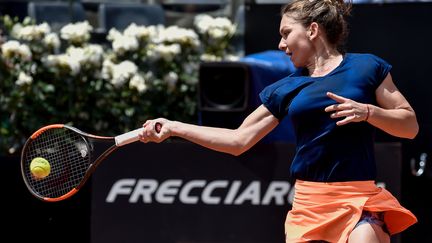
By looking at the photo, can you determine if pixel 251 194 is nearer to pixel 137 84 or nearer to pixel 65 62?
pixel 137 84

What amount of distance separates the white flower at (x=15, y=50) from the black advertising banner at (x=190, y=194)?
1397 millimetres

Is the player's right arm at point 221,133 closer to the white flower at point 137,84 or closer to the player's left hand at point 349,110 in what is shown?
the player's left hand at point 349,110

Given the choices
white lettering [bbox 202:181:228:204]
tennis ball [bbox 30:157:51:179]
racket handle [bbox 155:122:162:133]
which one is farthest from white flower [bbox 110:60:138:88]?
racket handle [bbox 155:122:162:133]

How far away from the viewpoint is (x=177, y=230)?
5.12m

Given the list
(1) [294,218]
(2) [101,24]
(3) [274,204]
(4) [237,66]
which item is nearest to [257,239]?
(3) [274,204]

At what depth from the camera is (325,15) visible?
342cm

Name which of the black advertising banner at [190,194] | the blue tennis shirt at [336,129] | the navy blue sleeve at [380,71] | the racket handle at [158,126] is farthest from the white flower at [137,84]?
the navy blue sleeve at [380,71]

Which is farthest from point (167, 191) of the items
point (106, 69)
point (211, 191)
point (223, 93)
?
point (106, 69)

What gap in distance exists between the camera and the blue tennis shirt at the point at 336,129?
3.28 metres

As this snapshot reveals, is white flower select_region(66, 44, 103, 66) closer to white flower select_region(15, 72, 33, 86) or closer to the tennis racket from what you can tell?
white flower select_region(15, 72, 33, 86)

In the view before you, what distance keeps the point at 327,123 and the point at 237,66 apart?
206cm

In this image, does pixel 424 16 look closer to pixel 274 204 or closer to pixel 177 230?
pixel 274 204

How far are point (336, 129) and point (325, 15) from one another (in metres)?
0.46

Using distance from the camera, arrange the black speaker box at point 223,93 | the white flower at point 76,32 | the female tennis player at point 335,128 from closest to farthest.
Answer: the female tennis player at point 335,128, the black speaker box at point 223,93, the white flower at point 76,32
